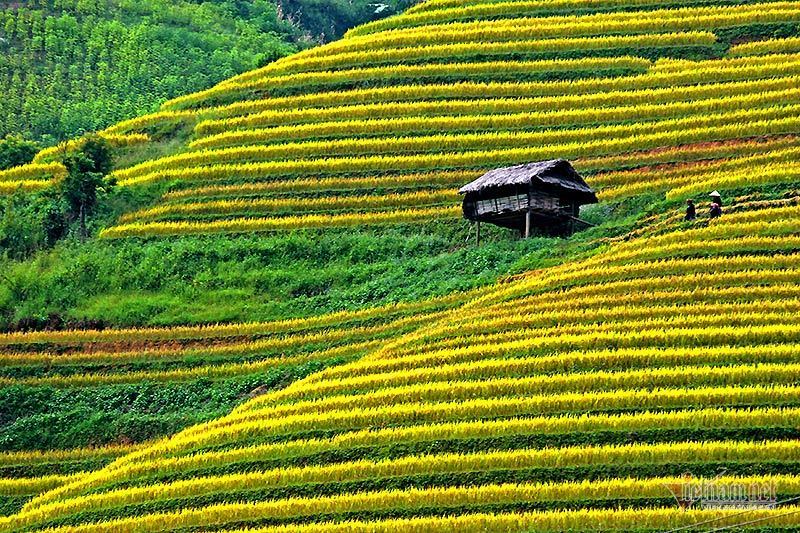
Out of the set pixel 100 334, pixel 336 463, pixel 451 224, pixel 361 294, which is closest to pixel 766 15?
pixel 451 224

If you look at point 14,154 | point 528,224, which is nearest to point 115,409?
point 528,224

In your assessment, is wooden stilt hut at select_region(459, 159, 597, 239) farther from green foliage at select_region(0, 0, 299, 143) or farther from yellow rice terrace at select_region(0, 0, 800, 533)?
green foliage at select_region(0, 0, 299, 143)

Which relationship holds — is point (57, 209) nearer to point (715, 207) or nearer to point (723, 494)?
point (715, 207)

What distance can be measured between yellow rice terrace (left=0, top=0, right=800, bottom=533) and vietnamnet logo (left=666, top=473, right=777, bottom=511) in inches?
3.0

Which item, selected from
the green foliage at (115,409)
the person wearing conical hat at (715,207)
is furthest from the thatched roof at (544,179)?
the green foliage at (115,409)

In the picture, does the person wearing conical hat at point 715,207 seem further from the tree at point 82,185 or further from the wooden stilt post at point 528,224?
the tree at point 82,185

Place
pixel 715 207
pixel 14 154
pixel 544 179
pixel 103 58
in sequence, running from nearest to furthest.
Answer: pixel 715 207 → pixel 544 179 → pixel 14 154 → pixel 103 58

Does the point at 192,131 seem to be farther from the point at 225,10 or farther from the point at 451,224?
the point at 225,10

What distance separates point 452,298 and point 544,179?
6.20 meters

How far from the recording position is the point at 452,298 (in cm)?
5106

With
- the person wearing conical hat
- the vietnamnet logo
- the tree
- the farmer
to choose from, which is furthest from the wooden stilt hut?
the vietnamnet logo

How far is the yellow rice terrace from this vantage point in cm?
3756

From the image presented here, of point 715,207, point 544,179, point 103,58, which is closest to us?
point 715,207

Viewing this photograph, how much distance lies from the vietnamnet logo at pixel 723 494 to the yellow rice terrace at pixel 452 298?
77mm
